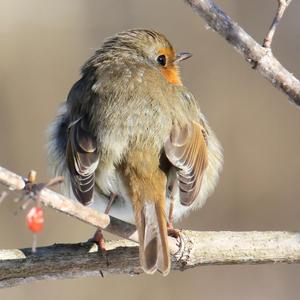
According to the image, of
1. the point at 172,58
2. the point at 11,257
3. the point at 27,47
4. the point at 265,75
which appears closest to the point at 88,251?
the point at 11,257

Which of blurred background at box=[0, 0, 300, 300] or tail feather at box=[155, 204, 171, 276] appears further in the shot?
blurred background at box=[0, 0, 300, 300]

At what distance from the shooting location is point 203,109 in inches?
306

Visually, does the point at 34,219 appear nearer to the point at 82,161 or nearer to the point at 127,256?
the point at 127,256

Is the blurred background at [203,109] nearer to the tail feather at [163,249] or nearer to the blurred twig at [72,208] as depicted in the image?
the tail feather at [163,249]

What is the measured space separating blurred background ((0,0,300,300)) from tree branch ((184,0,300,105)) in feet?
12.4

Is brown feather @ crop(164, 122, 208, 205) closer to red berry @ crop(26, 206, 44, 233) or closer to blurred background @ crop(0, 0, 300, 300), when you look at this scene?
red berry @ crop(26, 206, 44, 233)

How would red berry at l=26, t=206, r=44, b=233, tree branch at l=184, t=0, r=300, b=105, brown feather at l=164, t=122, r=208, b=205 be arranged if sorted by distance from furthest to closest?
1. brown feather at l=164, t=122, r=208, b=205
2. tree branch at l=184, t=0, r=300, b=105
3. red berry at l=26, t=206, r=44, b=233

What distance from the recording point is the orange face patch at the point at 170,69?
446 cm

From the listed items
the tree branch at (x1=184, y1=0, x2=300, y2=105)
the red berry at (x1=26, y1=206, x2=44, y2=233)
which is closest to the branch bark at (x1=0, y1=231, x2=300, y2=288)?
the tree branch at (x1=184, y1=0, x2=300, y2=105)

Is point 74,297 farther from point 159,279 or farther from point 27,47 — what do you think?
point 27,47

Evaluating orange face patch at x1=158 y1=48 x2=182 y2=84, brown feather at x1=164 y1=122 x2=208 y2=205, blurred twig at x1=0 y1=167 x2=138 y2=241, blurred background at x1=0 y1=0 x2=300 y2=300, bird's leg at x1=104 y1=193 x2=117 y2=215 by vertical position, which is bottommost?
blurred twig at x1=0 y1=167 x2=138 y2=241

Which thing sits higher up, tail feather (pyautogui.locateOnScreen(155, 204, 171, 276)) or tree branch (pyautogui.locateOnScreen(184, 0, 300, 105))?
tree branch (pyautogui.locateOnScreen(184, 0, 300, 105))

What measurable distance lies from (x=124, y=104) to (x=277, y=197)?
404cm

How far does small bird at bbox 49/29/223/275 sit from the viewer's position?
11.9 feet
